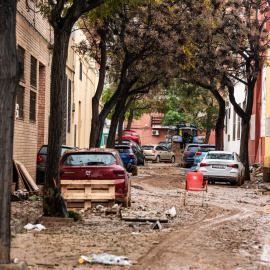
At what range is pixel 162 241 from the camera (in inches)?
345

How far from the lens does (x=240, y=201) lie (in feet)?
54.3

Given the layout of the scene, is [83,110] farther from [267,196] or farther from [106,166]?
[106,166]

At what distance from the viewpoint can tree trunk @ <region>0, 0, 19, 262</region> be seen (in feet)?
20.6

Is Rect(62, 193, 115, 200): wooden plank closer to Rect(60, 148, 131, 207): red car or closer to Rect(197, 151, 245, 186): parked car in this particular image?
Rect(60, 148, 131, 207): red car

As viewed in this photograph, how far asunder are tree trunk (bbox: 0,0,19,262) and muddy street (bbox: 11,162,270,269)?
0.66m

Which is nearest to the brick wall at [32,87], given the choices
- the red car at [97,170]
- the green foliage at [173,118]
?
the red car at [97,170]

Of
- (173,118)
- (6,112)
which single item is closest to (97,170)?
(6,112)

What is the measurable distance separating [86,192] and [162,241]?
13.6ft

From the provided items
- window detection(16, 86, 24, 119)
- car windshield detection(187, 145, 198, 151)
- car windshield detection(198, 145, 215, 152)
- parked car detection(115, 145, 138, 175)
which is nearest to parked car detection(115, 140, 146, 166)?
car windshield detection(187, 145, 198, 151)

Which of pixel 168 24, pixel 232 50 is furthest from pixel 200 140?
pixel 168 24

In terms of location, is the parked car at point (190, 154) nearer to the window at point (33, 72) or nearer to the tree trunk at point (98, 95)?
the tree trunk at point (98, 95)

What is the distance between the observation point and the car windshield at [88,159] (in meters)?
12.9

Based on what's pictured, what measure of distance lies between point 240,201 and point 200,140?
4236cm

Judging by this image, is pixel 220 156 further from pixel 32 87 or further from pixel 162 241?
pixel 162 241
